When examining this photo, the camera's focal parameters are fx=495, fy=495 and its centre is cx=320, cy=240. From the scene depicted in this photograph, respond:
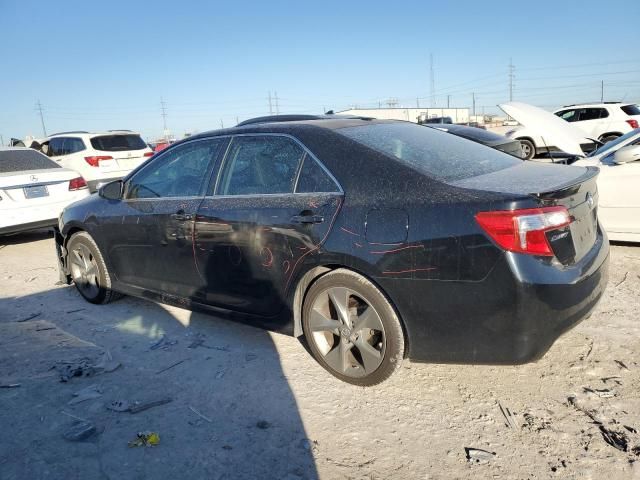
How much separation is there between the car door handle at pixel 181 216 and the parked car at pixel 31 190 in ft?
14.6

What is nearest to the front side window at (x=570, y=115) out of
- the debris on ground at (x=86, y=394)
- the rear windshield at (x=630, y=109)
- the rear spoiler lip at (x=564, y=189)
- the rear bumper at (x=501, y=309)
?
the rear windshield at (x=630, y=109)

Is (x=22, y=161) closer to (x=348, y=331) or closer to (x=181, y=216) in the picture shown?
(x=181, y=216)

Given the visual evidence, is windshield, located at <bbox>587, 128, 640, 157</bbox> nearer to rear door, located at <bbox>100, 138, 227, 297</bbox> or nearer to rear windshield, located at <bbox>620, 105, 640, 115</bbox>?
rear door, located at <bbox>100, 138, 227, 297</bbox>

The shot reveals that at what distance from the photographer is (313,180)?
3.11 metres

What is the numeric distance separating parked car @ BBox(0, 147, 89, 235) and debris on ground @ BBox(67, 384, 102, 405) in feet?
15.7

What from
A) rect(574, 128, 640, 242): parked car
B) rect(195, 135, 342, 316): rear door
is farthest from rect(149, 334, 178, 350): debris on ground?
rect(574, 128, 640, 242): parked car

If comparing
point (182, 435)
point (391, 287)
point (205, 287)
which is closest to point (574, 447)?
point (391, 287)

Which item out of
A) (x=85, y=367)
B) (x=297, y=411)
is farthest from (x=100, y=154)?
(x=297, y=411)

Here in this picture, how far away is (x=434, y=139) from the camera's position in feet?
11.5

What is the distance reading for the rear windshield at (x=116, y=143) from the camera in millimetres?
11178

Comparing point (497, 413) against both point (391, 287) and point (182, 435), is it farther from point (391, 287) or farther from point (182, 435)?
point (182, 435)

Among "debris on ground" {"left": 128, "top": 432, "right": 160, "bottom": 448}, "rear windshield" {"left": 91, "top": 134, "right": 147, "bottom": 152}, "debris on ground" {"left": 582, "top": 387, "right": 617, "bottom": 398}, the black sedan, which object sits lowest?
"debris on ground" {"left": 582, "top": 387, "right": 617, "bottom": 398}

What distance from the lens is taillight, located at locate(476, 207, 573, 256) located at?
240cm

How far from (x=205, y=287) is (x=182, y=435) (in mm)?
1227
